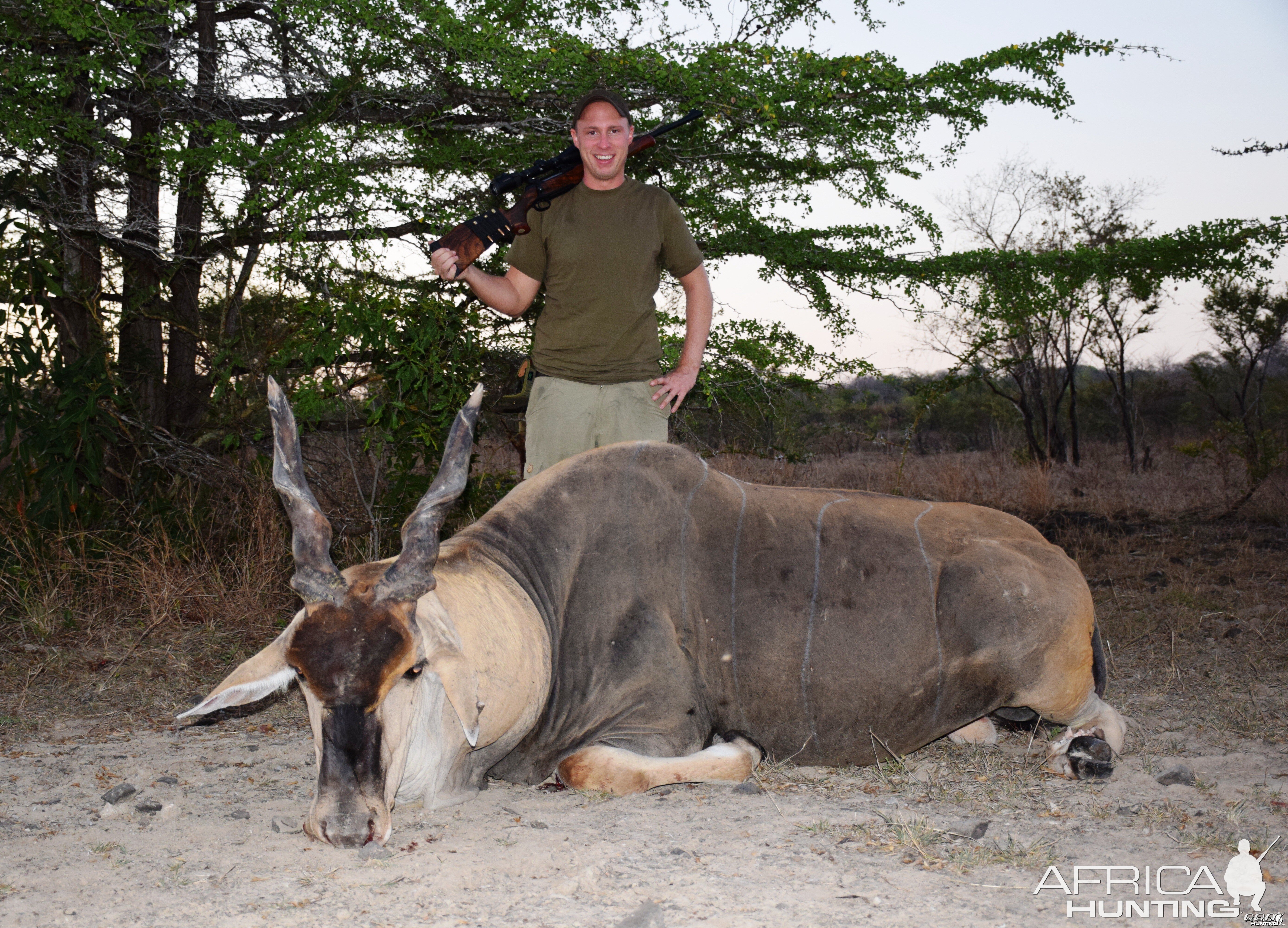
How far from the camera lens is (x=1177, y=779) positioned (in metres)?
3.55

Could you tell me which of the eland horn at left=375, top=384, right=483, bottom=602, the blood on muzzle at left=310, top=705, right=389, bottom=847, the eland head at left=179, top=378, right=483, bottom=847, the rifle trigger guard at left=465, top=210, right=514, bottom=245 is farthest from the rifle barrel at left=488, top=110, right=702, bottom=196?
the blood on muzzle at left=310, top=705, right=389, bottom=847

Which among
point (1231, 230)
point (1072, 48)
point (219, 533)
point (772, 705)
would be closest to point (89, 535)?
point (219, 533)

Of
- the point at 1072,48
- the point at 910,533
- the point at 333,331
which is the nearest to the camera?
the point at 910,533

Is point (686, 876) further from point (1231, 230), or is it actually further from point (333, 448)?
point (1231, 230)

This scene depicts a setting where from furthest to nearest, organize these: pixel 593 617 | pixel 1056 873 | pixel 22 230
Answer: pixel 22 230, pixel 593 617, pixel 1056 873

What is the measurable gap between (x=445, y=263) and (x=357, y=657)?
6.62 feet

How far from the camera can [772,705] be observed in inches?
145

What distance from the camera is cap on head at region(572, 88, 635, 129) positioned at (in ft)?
13.6

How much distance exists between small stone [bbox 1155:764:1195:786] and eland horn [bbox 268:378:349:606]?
110 inches

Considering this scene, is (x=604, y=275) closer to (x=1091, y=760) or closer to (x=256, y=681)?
(x=256, y=681)

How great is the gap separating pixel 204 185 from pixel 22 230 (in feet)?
3.80

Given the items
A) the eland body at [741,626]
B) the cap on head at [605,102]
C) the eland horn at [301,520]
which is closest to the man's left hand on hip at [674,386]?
the eland body at [741,626]

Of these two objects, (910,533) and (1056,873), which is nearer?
(1056,873)

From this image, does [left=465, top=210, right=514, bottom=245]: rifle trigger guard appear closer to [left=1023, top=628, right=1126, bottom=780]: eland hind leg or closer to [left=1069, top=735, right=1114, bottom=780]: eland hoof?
[left=1023, top=628, right=1126, bottom=780]: eland hind leg
